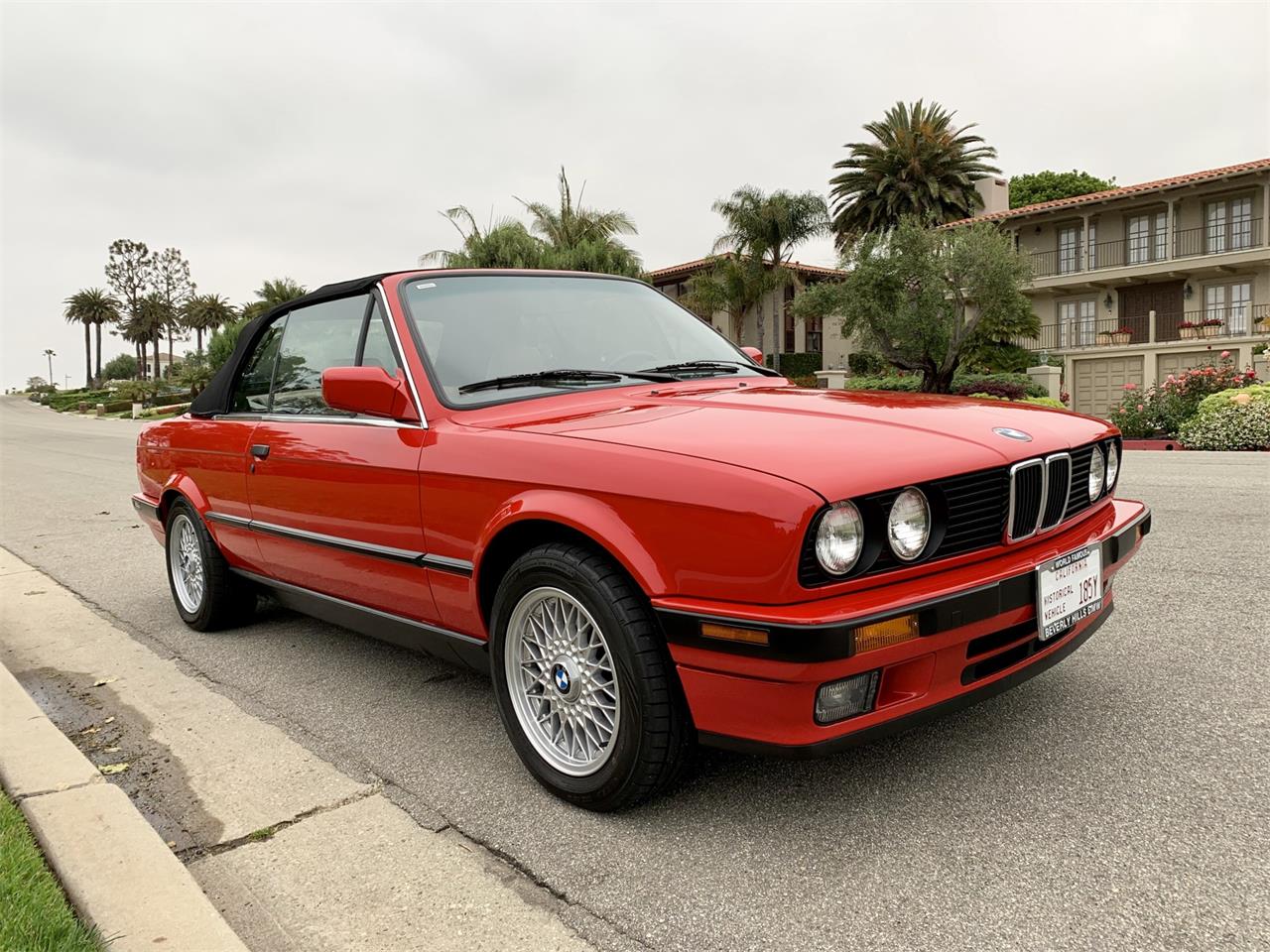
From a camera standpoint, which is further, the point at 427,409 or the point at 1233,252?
the point at 1233,252

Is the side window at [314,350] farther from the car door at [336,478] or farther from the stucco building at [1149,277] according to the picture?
the stucco building at [1149,277]

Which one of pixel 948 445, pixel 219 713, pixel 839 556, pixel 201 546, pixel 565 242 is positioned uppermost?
pixel 565 242

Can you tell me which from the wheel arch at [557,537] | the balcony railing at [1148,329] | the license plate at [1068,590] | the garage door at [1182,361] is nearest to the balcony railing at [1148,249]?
the balcony railing at [1148,329]

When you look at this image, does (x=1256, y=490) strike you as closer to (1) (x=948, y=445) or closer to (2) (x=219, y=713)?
(1) (x=948, y=445)

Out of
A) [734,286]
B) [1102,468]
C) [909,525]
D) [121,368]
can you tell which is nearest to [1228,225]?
[734,286]

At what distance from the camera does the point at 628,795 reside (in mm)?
2514

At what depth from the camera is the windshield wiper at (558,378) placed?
10.6 ft

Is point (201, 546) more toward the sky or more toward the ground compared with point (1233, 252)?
more toward the ground

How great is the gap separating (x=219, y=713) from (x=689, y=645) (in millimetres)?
2254

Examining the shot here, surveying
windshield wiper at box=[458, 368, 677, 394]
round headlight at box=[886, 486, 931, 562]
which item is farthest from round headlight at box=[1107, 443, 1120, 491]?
windshield wiper at box=[458, 368, 677, 394]

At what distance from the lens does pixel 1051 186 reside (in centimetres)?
4850

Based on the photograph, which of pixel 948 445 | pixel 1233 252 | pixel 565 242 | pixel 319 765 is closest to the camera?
pixel 948 445

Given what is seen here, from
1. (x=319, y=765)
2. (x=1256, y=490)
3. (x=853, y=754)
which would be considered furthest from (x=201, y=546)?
(x=1256, y=490)

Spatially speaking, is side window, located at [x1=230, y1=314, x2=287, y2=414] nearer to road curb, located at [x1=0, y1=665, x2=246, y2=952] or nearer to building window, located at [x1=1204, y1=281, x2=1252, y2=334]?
road curb, located at [x1=0, y1=665, x2=246, y2=952]
